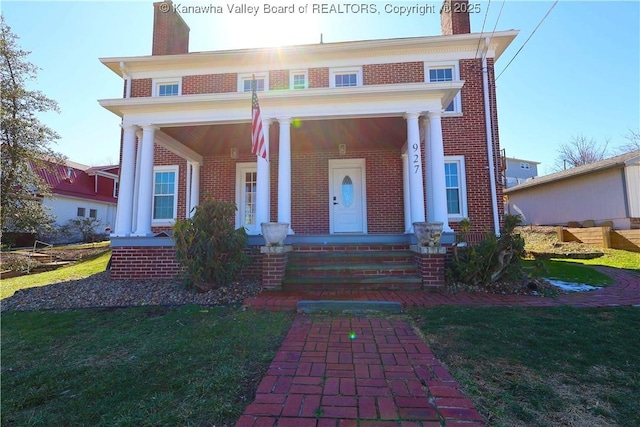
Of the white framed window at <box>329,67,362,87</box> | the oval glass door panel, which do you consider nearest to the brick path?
the oval glass door panel

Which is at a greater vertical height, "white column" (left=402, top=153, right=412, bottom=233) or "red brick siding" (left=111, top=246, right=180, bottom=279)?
"white column" (left=402, top=153, right=412, bottom=233)

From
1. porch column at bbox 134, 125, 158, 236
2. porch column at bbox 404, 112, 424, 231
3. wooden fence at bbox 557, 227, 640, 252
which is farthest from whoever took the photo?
wooden fence at bbox 557, 227, 640, 252

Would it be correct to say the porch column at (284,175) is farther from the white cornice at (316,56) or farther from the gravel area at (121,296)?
the white cornice at (316,56)

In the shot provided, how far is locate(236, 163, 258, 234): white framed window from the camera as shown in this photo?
362 inches

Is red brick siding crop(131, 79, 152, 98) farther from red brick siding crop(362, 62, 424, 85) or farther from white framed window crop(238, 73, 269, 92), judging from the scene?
red brick siding crop(362, 62, 424, 85)

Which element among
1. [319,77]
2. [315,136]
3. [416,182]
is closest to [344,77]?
[319,77]

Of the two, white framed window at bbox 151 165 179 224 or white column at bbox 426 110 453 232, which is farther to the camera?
white framed window at bbox 151 165 179 224

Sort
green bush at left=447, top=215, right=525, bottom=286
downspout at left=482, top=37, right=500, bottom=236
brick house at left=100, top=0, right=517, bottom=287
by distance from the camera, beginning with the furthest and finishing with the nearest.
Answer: downspout at left=482, top=37, right=500, bottom=236 < brick house at left=100, top=0, right=517, bottom=287 < green bush at left=447, top=215, right=525, bottom=286

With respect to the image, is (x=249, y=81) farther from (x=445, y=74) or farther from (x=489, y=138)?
(x=489, y=138)

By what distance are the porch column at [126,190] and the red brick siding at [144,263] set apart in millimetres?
454

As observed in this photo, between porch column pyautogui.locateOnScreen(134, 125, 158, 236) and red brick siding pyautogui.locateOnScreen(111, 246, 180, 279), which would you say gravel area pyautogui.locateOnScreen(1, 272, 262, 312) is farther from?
porch column pyautogui.locateOnScreen(134, 125, 158, 236)

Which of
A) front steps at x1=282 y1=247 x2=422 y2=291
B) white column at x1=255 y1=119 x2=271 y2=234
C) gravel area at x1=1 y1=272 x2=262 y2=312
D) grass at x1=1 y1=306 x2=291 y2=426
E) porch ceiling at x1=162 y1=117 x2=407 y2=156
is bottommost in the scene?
grass at x1=1 y1=306 x2=291 y2=426

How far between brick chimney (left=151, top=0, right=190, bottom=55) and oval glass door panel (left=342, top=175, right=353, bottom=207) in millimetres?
6827

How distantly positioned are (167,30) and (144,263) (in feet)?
25.0
